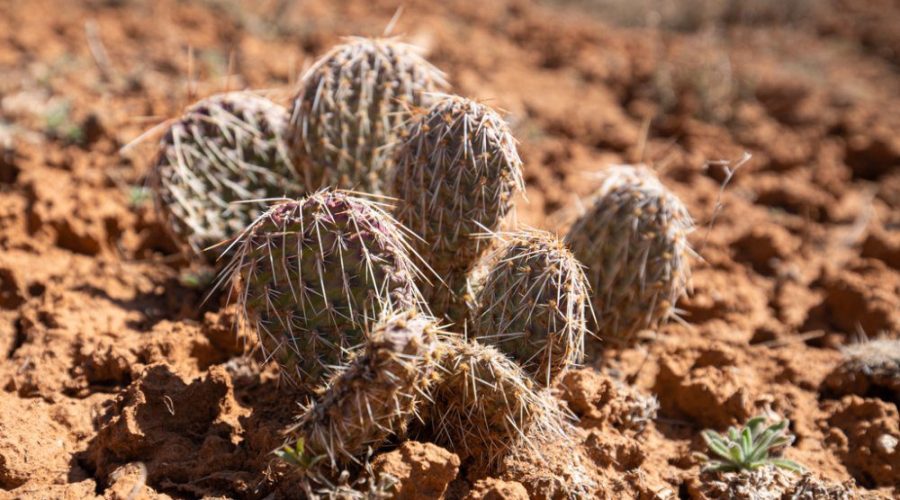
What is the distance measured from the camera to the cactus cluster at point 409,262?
2.53 metres

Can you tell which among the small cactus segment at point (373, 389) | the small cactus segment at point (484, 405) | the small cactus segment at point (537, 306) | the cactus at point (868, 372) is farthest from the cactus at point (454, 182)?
the cactus at point (868, 372)

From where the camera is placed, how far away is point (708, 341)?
393 centimetres

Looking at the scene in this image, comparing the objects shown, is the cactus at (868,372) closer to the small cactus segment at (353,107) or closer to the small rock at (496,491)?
the small rock at (496,491)

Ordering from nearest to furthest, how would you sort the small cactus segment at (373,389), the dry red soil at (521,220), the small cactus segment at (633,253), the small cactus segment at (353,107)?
the small cactus segment at (373,389)
the dry red soil at (521,220)
the small cactus segment at (633,253)
the small cactus segment at (353,107)

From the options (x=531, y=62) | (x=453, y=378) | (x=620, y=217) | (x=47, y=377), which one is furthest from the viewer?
(x=531, y=62)

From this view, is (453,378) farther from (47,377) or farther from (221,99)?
(221,99)

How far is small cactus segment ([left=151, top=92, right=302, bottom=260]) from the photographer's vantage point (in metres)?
3.82

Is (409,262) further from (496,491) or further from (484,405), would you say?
(496,491)

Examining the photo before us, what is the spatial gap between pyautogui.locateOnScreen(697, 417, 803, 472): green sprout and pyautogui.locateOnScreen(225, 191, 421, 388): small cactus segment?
135cm

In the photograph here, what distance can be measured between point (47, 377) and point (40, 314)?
0.48 m

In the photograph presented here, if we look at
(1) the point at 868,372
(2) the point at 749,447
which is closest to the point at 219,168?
(2) the point at 749,447

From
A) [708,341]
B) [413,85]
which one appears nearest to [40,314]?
[413,85]

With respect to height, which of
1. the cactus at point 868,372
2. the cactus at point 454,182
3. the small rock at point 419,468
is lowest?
the cactus at point 868,372

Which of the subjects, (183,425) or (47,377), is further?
(47,377)
